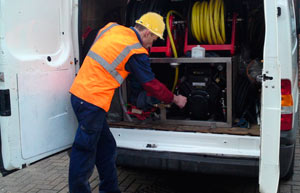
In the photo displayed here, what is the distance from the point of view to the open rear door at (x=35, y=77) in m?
2.59

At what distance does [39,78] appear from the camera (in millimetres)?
2855

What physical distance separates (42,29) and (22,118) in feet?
2.52

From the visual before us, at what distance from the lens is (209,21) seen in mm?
3697

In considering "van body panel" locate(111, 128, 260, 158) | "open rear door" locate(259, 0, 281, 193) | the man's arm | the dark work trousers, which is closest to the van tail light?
"van body panel" locate(111, 128, 260, 158)

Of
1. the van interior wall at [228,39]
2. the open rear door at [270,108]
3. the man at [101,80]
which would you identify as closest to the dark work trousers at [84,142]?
the man at [101,80]

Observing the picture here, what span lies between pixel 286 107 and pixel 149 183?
5.80 feet

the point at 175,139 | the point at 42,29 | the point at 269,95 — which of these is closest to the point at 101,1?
the point at 42,29

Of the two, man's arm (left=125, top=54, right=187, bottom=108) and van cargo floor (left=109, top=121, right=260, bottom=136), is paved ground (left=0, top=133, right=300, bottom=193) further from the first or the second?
man's arm (left=125, top=54, right=187, bottom=108)

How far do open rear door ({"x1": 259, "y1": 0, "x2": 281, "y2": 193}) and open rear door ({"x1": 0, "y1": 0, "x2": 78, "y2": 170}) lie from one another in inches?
67.7

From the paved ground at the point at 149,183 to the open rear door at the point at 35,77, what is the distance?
97cm

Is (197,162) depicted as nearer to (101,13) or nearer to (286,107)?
(286,107)

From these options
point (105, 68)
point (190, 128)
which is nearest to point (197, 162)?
point (190, 128)

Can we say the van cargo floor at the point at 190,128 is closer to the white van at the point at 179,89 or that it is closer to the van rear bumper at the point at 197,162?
the white van at the point at 179,89

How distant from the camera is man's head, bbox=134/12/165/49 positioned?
2996mm
